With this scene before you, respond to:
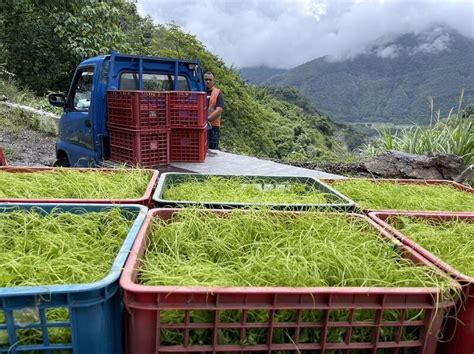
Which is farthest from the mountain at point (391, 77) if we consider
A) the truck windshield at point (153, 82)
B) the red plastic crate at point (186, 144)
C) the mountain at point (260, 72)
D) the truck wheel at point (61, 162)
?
the truck wheel at point (61, 162)

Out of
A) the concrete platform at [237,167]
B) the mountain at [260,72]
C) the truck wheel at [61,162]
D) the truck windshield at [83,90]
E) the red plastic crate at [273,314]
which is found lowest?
the truck wheel at [61,162]

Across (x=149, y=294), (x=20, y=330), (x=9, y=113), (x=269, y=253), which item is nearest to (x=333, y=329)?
(x=269, y=253)

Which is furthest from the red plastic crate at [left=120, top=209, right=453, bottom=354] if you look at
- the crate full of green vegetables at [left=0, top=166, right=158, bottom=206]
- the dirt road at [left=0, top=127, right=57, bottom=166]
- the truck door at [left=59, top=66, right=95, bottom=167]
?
the dirt road at [left=0, top=127, right=57, bottom=166]

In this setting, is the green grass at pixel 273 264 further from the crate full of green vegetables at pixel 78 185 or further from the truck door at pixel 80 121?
the truck door at pixel 80 121

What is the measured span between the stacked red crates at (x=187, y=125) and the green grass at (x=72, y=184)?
2138 mm

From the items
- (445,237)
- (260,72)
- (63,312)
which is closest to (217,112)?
(445,237)

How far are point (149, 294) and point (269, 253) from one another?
24.1 inches

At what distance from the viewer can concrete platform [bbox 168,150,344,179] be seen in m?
4.86

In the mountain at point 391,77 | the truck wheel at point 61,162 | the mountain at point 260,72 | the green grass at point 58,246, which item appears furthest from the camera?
the mountain at point 260,72

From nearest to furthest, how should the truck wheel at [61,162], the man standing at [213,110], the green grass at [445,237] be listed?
the green grass at [445,237]
the truck wheel at [61,162]
the man standing at [213,110]

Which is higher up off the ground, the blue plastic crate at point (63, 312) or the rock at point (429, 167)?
the blue plastic crate at point (63, 312)

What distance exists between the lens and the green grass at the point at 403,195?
2.57 meters

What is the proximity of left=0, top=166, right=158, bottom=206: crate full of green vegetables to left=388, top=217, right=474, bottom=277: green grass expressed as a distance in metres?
1.38

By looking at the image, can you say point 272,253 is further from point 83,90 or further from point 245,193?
point 83,90
